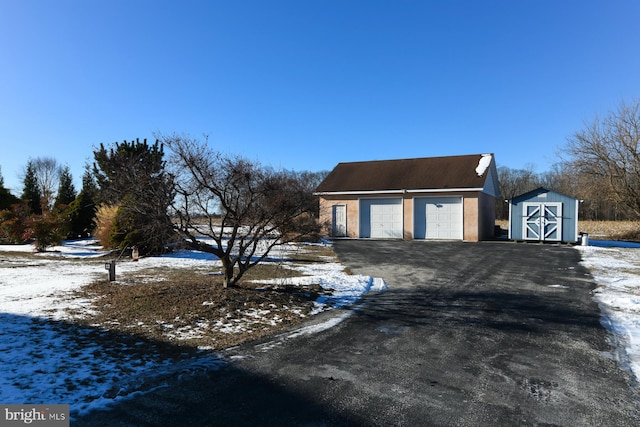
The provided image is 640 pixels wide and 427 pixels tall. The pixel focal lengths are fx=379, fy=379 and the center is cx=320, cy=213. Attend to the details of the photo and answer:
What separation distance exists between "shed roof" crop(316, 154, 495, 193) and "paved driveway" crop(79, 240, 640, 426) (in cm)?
1549

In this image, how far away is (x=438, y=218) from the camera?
878 inches

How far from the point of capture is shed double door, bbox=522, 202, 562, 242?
2000cm

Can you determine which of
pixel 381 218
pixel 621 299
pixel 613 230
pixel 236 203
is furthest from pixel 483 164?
pixel 236 203

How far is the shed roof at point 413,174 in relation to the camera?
2230 cm

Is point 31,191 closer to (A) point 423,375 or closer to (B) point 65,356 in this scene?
(B) point 65,356

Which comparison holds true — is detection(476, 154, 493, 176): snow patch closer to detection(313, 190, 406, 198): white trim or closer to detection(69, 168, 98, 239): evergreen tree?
detection(313, 190, 406, 198): white trim

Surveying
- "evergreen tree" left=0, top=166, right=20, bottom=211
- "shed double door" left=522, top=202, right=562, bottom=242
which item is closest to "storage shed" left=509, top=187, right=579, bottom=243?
"shed double door" left=522, top=202, right=562, bottom=242


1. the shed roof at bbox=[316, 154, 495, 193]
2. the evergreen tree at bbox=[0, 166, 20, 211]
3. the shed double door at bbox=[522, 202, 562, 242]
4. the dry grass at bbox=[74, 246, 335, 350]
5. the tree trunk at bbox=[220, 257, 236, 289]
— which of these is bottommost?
the dry grass at bbox=[74, 246, 335, 350]

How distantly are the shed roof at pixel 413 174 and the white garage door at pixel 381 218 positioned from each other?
903mm

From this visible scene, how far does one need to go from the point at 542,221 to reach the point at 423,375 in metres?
19.7

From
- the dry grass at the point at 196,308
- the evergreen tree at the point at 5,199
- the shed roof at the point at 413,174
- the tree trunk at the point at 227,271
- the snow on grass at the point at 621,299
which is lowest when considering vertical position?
the snow on grass at the point at 621,299

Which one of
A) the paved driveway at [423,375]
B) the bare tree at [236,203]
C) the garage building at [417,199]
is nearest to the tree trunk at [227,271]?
the bare tree at [236,203]

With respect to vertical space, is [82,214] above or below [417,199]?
below

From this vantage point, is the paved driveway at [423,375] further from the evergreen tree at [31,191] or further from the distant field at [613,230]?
the evergreen tree at [31,191]
